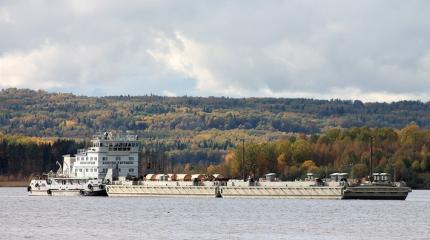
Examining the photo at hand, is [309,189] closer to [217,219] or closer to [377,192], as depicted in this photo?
[377,192]

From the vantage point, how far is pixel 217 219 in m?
132

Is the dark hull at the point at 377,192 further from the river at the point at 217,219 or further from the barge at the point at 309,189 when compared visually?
the river at the point at 217,219

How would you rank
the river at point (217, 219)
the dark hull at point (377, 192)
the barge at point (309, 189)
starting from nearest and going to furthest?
the river at point (217, 219), the dark hull at point (377, 192), the barge at point (309, 189)

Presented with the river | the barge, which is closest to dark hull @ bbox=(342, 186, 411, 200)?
the barge

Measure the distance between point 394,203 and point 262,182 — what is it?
2488 centimetres

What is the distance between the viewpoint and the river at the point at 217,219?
11038 centimetres

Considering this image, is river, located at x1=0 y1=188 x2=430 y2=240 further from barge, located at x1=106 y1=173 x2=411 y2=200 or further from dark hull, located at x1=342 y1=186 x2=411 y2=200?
barge, located at x1=106 y1=173 x2=411 y2=200

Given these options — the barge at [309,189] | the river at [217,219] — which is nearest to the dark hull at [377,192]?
the barge at [309,189]

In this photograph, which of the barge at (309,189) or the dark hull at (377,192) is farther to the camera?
the barge at (309,189)

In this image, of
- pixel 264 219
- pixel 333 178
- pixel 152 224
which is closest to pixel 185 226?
pixel 152 224

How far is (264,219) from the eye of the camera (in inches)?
5207

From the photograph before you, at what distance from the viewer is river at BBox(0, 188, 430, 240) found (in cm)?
11038

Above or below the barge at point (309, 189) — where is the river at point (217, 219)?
below

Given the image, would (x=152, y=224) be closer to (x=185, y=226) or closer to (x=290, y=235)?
(x=185, y=226)
